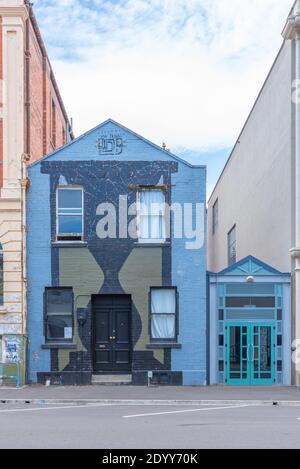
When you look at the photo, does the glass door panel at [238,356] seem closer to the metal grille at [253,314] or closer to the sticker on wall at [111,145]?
the metal grille at [253,314]

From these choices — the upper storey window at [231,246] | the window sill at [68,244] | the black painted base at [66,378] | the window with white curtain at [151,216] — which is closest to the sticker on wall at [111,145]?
the window with white curtain at [151,216]

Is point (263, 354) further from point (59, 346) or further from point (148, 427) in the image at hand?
point (148, 427)

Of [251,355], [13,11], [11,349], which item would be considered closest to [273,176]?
[251,355]

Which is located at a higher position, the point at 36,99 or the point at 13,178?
the point at 36,99

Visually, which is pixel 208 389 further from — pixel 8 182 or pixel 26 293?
pixel 8 182

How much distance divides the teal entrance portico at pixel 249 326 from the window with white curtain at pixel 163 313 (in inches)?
45.9

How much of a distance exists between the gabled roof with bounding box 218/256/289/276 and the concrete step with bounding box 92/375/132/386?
4.26m

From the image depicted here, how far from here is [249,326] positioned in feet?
75.2

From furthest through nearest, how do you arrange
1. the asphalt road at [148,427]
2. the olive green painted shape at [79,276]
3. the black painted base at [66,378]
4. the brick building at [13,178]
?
the olive green painted shape at [79,276] → the black painted base at [66,378] → the brick building at [13,178] → the asphalt road at [148,427]

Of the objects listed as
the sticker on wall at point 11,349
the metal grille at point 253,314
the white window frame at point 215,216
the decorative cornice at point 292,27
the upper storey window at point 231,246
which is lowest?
the sticker on wall at point 11,349

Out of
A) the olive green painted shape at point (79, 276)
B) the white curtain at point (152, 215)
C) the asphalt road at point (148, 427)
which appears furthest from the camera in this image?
the white curtain at point (152, 215)

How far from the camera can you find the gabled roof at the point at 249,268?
75.4ft

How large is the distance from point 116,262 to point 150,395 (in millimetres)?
4634

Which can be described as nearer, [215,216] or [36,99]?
[36,99]
